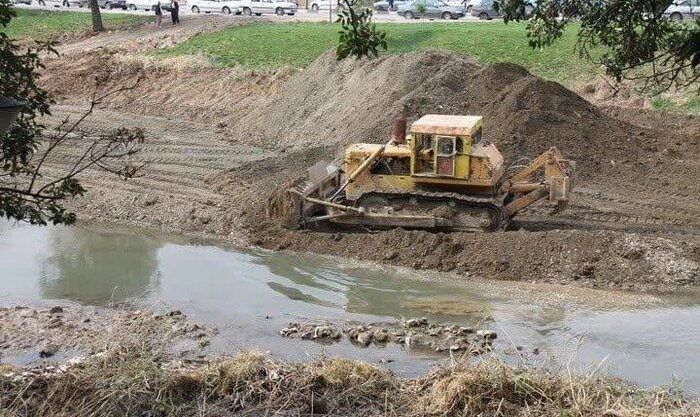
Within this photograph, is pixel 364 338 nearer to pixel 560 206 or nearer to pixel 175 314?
pixel 175 314

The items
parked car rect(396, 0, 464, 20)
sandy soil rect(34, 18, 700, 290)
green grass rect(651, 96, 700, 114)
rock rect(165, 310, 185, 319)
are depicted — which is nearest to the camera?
rock rect(165, 310, 185, 319)

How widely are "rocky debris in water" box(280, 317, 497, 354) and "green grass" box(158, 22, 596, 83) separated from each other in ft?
64.2

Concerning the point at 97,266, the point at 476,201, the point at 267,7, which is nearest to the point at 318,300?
the point at 476,201

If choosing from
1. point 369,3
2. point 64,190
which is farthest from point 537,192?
point 64,190

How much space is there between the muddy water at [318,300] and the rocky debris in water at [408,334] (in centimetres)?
23

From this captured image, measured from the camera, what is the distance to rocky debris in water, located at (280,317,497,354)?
14.3 m

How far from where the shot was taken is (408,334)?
48.2ft

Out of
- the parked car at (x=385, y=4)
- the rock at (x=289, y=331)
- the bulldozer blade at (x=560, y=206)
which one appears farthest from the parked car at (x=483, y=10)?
the rock at (x=289, y=331)

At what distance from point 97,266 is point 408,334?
7.53 metres

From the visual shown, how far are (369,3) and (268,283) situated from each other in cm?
865

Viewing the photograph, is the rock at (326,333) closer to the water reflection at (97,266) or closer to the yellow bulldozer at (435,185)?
the water reflection at (97,266)

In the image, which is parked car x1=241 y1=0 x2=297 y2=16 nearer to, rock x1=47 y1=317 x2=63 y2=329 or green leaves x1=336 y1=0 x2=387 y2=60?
rock x1=47 y1=317 x2=63 y2=329

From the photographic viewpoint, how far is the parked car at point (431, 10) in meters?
50.0

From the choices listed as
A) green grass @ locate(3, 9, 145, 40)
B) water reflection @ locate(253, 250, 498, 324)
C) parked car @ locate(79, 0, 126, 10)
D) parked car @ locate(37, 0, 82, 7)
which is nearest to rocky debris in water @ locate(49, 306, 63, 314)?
water reflection @ locate(253, 250, 498, 324)
